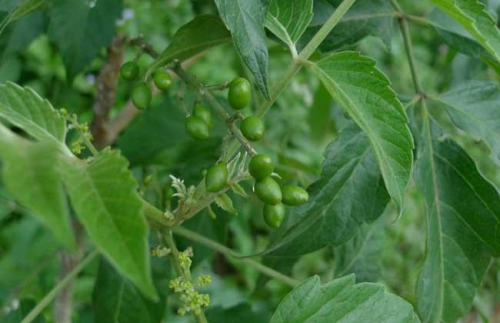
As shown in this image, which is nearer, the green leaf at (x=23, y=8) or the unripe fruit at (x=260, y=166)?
the unripe fruit at (x=260, y=166)

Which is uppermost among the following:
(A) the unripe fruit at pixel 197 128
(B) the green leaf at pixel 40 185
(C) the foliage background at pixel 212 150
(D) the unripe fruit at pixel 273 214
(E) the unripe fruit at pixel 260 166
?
(B) the green leaf at pixel 40 185

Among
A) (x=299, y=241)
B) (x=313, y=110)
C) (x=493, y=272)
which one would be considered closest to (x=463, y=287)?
(x=299, y=241)

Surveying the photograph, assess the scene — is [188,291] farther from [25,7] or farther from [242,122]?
[25,7]

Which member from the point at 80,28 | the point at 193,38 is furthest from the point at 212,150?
the point at 193,38

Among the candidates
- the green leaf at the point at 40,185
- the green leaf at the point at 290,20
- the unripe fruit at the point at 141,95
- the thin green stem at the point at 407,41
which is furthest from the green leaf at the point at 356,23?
the green leaf at the point at 40,185

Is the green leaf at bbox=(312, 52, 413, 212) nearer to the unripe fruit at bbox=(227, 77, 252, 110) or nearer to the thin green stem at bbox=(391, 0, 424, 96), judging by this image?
the unripe fruit at bbox=(227, 77, 252, 110)

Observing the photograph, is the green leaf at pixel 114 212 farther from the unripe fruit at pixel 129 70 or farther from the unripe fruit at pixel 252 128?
the unripe fruit at pixel 129 70

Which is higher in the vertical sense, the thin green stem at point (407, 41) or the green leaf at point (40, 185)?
the green leaf at point (40, 185)
